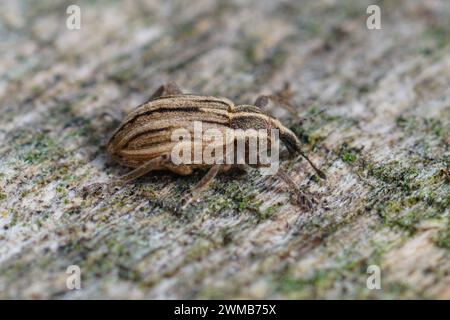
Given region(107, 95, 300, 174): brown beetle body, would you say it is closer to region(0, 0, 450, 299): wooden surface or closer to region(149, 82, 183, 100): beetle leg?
region(0, 0, 450, 299): wooden surface

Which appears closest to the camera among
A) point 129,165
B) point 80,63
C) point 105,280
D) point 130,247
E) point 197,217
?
point 105,280

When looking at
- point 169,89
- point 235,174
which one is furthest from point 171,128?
point 169,89

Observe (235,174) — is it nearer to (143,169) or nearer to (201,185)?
(201,185)

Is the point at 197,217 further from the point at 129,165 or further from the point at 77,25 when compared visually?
the point at 77,25

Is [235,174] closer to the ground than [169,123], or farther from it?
closer to the ground

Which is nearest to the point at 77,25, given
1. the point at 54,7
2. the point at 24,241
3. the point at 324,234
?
the point at 54,7

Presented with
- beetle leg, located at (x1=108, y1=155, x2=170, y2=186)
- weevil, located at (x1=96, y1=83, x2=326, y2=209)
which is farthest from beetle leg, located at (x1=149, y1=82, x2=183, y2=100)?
beetle leg, located at (x1=108, y1=155, x2=170, y2=186)

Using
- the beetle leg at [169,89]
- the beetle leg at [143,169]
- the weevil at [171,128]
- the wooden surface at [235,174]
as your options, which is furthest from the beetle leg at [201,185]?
the beetle leg at [169,89]
